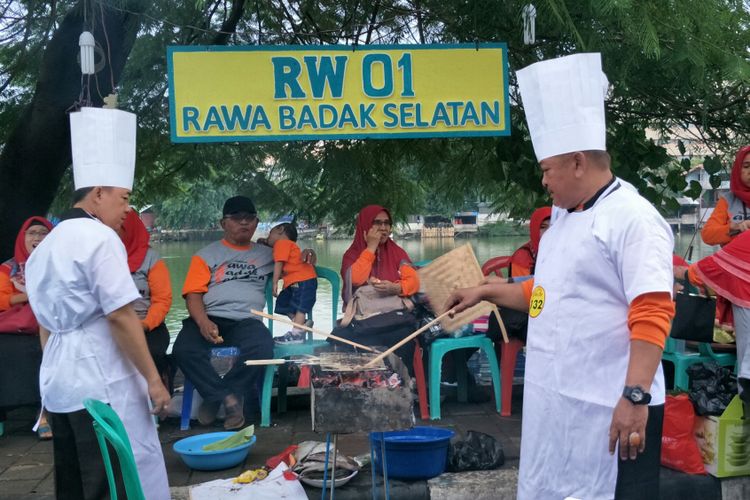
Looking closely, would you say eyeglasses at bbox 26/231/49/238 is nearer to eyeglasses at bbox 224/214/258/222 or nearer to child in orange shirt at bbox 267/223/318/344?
eyeglasses at bbox 224/214/258/222

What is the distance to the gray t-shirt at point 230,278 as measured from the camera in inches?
215

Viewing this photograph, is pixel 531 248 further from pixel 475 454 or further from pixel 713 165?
pixel 475 454

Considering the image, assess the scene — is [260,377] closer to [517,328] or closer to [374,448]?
[374,448]

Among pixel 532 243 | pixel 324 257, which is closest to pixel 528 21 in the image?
pixel 532 243

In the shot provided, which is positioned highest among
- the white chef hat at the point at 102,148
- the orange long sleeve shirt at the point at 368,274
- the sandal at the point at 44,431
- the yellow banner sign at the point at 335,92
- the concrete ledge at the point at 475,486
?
the yellow banner sign at the point at 335,92

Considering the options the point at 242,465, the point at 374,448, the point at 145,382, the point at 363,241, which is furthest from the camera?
the point at 363,241

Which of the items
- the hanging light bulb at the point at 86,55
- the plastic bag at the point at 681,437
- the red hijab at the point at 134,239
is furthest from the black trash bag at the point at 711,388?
the hanging light bulb at the point at 86,55

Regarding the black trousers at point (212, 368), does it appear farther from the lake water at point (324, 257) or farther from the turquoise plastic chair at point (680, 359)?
the turquoise plastic chair at point (680, 359)

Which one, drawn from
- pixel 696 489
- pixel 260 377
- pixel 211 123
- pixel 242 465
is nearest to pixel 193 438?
pixel 242 465

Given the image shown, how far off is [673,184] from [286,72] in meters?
3.11

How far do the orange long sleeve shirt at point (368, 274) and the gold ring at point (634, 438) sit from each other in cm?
330

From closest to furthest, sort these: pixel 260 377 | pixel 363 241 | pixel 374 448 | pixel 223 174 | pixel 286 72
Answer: pixel 374 448 → pixel 286 72 → pixel 260 377 → pixel 363 241 → pixel 223 174

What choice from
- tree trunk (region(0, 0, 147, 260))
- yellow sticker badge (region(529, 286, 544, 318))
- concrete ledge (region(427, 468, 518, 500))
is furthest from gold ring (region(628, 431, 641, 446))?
tree trunk (region(0, 0, 147, 260))

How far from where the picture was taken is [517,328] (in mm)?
5434
